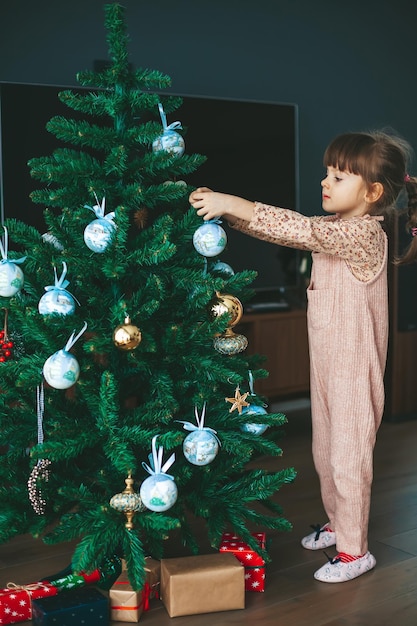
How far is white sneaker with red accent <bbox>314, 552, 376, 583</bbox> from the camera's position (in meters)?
2.00

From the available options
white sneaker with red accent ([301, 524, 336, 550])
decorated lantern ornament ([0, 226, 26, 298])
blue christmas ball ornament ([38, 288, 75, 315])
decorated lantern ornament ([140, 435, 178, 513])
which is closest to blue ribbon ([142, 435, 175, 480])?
decorated lantern ornament ([140, 435, 178, 513])

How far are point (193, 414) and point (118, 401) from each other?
193 millimetres

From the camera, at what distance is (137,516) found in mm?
1736

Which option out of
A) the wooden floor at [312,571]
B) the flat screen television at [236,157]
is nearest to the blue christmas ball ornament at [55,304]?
the wooden floor at [312,571]

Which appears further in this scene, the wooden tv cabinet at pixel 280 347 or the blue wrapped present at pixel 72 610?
the wooden tv cabinet at pixel 280 347

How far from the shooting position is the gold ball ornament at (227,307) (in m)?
1.82

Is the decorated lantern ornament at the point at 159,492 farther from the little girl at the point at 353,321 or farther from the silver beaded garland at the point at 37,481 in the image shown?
the little girl at the point at 353,321

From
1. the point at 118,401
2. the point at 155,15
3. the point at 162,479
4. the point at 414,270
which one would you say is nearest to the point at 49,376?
the point at 118,401

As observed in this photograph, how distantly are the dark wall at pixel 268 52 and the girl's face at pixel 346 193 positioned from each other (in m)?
1.43

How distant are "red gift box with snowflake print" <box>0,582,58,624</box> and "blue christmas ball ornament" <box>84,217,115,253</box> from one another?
2.63ft

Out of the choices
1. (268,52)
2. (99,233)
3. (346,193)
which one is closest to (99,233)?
(99,233)

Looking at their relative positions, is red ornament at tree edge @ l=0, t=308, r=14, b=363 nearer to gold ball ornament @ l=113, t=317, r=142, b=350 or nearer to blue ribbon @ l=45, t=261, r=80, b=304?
blue ribbon @ l=45, t=261, r=80, b=304

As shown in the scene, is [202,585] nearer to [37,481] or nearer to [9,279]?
[37,481]

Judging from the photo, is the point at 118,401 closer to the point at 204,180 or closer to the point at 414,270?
the point at 204,180
